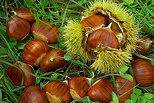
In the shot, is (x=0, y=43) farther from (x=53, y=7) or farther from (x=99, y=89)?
(x=99, y=89)

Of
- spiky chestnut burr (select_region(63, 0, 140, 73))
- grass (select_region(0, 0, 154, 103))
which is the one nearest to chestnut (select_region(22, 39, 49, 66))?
grass (select_region(0, 0, 154, 103))

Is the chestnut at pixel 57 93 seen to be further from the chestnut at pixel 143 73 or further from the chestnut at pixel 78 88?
the chestnut at pixel 143 73

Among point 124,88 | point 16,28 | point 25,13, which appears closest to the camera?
point 124,88

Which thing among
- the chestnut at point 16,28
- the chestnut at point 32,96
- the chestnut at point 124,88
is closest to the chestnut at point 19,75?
the chestnut at point 32,96

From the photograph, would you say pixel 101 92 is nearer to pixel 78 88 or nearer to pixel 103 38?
pixel 78 88

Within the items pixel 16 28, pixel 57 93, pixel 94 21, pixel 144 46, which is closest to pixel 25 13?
pixel 16 28

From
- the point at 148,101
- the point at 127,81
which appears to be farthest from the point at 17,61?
the point at 148,101

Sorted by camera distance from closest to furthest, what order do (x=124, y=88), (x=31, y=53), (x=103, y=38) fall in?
1. (x=103, y=38)
2. (x=124, y=88)
3. (x=31, y=53)
